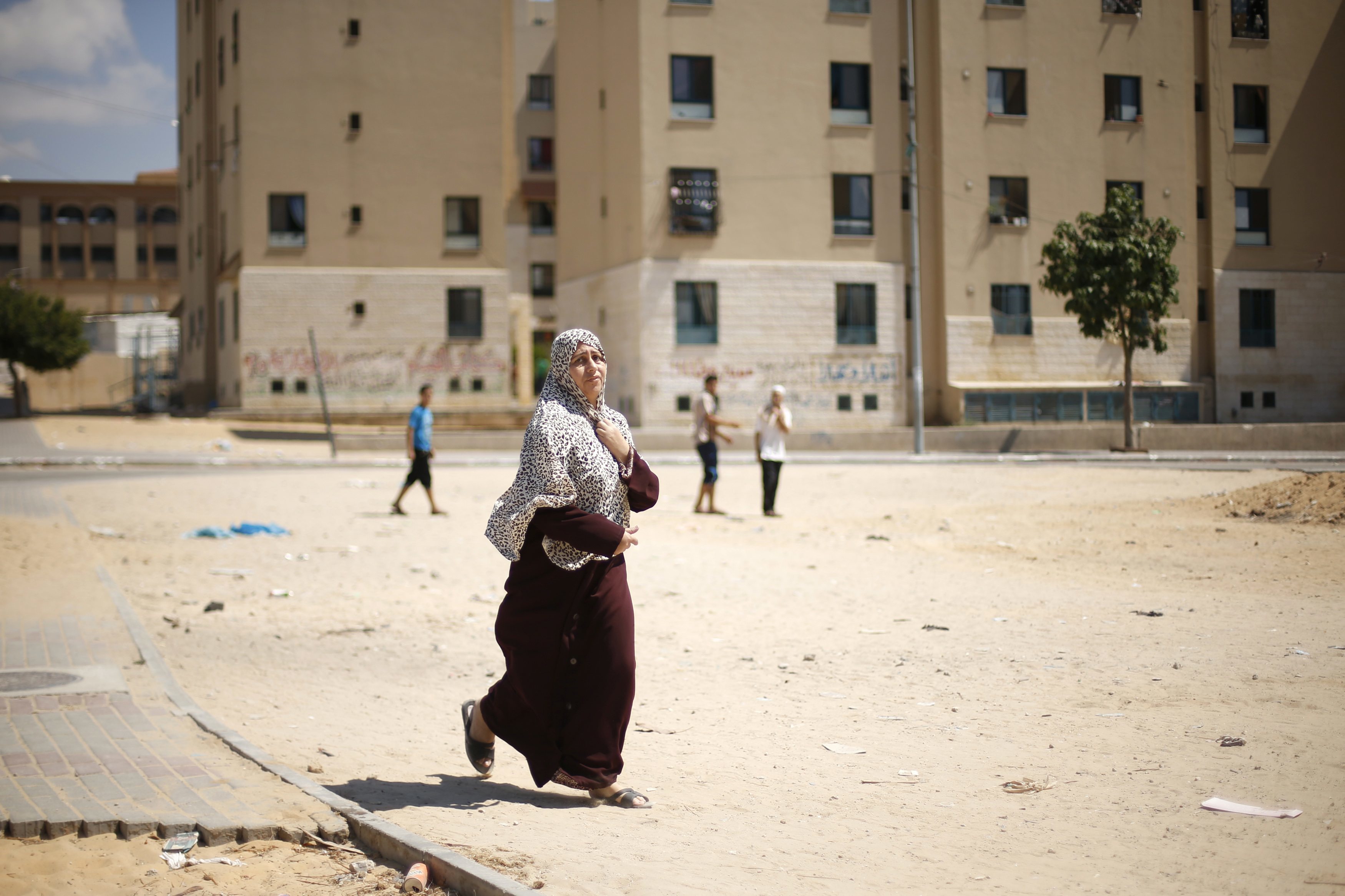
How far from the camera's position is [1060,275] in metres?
31.5

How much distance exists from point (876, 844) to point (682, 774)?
131cm

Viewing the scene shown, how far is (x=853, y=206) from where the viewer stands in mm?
39438

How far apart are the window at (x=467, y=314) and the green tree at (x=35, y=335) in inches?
723

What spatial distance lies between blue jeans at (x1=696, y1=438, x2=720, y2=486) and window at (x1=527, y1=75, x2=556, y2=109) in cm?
4906

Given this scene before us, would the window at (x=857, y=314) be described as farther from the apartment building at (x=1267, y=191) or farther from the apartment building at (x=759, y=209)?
the apartment building at (x=1267, y=191)

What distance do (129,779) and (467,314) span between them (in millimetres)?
39738

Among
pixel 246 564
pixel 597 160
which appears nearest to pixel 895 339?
pixel 597 160

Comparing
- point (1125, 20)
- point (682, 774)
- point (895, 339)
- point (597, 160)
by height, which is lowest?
point (682, 774)

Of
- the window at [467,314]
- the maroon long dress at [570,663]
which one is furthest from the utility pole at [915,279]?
the maroon long dress at [570,663]

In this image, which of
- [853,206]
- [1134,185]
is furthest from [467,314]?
[1134,185]

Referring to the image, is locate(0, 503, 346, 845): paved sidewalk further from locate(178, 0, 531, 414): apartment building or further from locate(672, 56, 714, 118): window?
locate(178, 0, 531, 414): apartment building

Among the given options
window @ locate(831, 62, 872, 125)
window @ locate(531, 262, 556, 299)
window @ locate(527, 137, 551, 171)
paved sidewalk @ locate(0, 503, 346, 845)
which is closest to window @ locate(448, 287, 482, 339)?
window @ locate(831, 62, 872, 125)

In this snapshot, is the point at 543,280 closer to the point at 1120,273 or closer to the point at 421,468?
the point at 1120,273

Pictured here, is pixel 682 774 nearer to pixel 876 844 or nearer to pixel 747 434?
pixel 876 844
